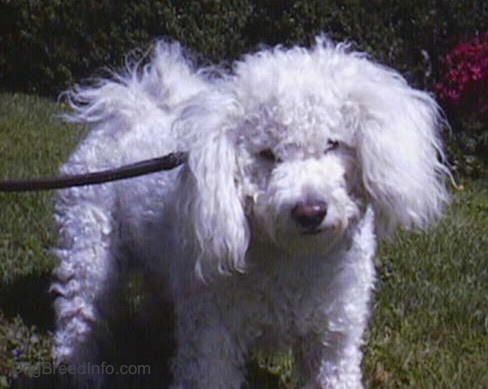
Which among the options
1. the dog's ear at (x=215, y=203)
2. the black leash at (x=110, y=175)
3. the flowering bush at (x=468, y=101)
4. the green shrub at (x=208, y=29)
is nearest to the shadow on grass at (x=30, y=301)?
the black leash at (x=110, y=175)

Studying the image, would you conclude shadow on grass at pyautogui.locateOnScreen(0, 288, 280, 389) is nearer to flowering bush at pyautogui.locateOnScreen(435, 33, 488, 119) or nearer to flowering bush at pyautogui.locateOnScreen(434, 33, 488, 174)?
flowering bush at pyautogui.locateOnScreen(434, 33, 488, 174)

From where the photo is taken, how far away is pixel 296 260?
146 inches

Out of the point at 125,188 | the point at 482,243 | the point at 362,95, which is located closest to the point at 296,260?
the point at 362,95

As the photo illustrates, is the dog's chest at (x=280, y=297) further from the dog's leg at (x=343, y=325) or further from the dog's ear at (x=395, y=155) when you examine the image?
the dog's ear at (x=395, y=155)

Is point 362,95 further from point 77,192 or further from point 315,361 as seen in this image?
point 77,192

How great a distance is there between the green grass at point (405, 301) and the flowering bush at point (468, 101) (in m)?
1.72

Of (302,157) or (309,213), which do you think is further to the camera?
(302,157)

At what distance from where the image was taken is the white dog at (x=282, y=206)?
344 cm

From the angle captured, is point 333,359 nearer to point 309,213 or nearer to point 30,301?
point 309,213

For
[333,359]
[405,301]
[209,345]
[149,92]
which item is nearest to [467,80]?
[405,301]

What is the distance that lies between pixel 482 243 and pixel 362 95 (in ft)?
9.36

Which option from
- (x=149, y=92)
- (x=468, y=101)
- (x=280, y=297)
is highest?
(x=468, y=101)

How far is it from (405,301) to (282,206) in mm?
2093

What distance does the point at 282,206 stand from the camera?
10.9 feet
